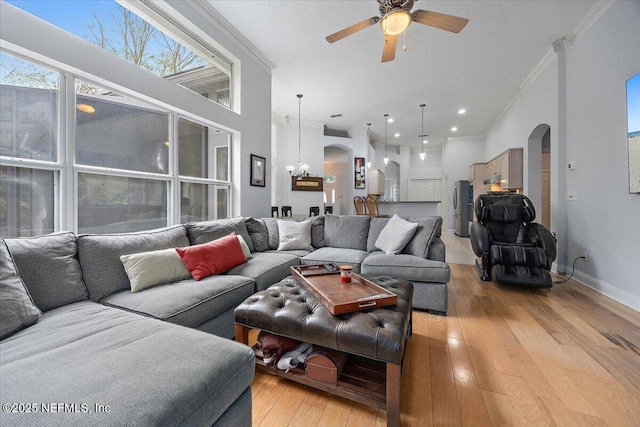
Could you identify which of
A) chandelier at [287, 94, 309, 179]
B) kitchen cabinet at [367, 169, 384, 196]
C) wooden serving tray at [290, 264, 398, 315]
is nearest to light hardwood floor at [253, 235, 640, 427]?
wooden serving tray at [290, 264, 398, 315]

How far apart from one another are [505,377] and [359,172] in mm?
6548

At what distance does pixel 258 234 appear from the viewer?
3172 mm

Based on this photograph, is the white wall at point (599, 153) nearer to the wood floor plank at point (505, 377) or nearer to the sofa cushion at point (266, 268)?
the wood floor plank at point (505, 377)

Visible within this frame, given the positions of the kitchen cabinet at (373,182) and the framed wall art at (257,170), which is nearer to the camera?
the framed wall art at (257,170)

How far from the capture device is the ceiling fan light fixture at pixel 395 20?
201 cm

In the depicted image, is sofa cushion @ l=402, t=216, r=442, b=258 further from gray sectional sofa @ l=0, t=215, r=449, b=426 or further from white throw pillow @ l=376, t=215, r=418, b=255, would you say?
gray sectional sofa @ l=0, t=215, r=449, b=426

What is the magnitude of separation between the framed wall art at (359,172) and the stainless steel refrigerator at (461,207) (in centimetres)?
301

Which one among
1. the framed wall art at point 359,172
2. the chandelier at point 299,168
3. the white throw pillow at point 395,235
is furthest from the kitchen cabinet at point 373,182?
the white throw pillow at point 395,235

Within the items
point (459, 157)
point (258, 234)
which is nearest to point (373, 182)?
point (459, 157)

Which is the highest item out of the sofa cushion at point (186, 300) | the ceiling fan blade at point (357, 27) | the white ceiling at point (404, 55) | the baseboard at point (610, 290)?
the white ceiling at point (404, 55)

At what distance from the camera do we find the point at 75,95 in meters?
1.98

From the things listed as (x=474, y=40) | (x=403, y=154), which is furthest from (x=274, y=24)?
(x=403, y=154)

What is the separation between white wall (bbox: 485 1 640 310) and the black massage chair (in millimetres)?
539

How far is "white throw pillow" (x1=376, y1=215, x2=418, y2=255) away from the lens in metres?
2.72
